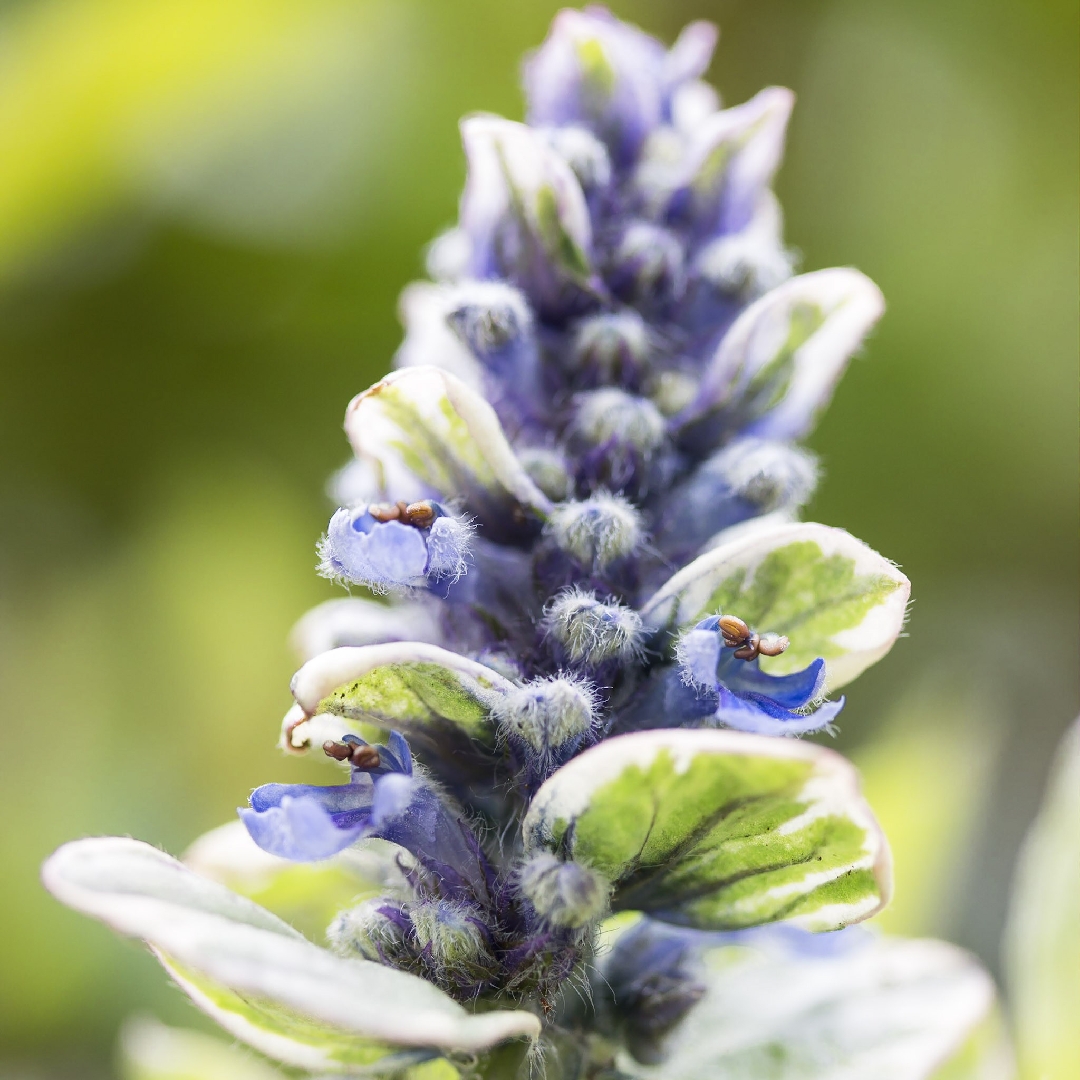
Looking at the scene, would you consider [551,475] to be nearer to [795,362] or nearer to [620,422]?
[620,422]

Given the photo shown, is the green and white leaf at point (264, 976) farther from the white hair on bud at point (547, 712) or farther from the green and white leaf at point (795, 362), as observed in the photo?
the green and white leaf at point (795, 362)

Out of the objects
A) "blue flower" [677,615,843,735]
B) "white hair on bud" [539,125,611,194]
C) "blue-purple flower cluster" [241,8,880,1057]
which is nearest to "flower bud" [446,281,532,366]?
"blue-purple flower cluster" [241,8,880,1057]

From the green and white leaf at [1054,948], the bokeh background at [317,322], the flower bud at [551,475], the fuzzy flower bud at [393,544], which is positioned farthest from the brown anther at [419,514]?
the bokeh background at [317,322]

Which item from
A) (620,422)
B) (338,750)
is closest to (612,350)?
(620,422)

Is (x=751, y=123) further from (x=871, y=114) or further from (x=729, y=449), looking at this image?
(x=871, y=114)

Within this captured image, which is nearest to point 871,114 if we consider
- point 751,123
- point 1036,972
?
point 751,123
